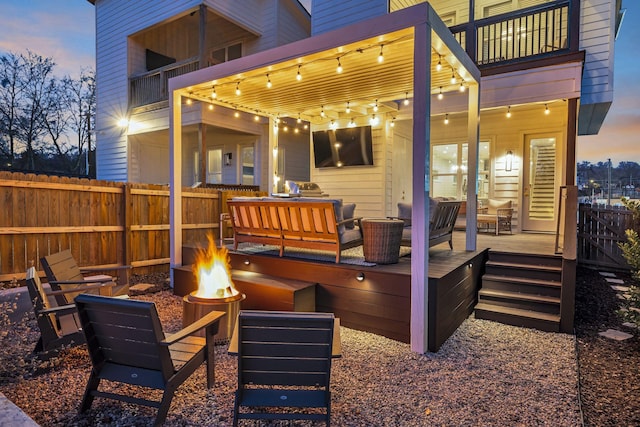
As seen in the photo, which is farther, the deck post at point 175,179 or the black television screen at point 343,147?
the black television screen at point 343,147

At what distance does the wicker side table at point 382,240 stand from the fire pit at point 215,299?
5.26 ft

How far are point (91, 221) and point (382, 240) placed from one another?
14.8ft

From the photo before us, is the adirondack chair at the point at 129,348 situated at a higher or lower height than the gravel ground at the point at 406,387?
higher

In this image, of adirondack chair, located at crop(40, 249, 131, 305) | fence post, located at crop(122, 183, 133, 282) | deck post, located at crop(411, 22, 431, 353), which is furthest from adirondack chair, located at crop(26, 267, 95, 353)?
fence post, located at crop(122, 183, 133, 282)

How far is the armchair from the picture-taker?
7.79 m

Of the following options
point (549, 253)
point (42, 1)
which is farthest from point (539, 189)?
point (42, 1)

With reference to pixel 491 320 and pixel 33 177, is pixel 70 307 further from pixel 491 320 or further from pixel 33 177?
pixel 491 320

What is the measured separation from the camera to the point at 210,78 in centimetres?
542

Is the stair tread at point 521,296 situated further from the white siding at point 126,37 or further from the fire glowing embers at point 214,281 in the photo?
the white siding at point 126,37

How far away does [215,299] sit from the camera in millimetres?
3527

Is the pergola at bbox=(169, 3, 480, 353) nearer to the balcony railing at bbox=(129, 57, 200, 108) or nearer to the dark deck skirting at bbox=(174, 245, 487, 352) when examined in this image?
the dark deck skirting at bbox=(174, 245, 487, 352)

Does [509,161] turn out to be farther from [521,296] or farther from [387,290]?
[387,290]

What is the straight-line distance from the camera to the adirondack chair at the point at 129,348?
7.13ft

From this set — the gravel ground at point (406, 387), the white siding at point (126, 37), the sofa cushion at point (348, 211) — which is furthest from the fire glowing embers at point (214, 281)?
the white siding at point (126, 37)
